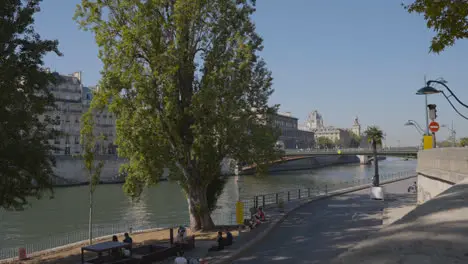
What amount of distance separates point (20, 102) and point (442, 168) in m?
16.5

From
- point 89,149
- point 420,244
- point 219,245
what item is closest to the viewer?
point 420,244

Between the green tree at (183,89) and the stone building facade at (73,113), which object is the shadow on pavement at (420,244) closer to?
the green tree at (183,89)

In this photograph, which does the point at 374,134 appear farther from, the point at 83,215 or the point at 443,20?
the point at 443,20

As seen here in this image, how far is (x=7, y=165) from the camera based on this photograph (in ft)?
53.4

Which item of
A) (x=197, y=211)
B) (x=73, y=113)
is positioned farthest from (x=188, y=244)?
(x=73, y=113)

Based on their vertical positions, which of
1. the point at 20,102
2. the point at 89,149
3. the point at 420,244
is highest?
the point at 20,102

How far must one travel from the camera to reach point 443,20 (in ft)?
34.0

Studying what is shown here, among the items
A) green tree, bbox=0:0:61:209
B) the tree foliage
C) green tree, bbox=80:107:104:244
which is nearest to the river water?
green tree, bbox=80:107:104:244

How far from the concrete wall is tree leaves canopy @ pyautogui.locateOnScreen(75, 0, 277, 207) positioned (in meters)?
8.45

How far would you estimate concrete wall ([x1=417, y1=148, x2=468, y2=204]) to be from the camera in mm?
14797

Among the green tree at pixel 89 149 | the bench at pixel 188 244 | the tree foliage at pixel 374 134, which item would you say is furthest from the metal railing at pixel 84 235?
the tree foliage at pixel 374 134

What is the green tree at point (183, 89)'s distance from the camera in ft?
73.7

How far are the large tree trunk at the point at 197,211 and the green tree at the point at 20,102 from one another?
355 inches

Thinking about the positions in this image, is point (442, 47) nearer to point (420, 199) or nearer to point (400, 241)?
point (400, 241)
